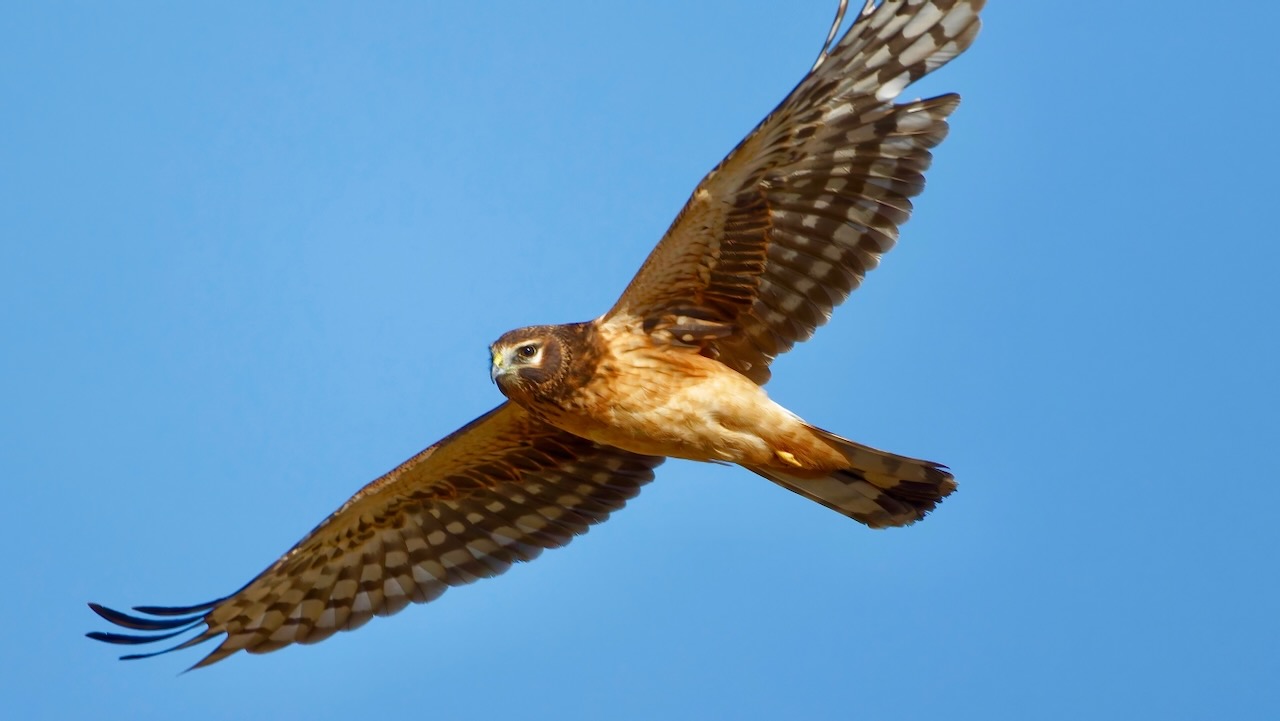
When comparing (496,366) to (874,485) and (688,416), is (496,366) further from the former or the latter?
(874,485)

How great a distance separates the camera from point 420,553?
397 inches

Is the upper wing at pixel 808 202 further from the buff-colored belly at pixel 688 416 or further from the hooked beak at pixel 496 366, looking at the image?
the hooked beak at pixel 496 366

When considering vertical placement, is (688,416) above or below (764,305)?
below

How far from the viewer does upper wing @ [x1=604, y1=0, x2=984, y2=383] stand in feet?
26.4

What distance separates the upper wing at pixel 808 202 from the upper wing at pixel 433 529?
137cm

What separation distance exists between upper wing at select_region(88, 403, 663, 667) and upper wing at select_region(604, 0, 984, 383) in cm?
137

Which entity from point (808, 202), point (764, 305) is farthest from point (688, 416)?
point (808, 202)

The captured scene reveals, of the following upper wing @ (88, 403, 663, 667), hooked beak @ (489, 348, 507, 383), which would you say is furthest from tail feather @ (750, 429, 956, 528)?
hooked beak @ (489, 348, 507, 383)

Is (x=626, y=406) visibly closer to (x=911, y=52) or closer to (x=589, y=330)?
(x=589, y=330)

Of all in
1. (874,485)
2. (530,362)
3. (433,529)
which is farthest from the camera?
(433,529)

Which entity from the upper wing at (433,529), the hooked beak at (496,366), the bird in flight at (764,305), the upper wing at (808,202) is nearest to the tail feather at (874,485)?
the bird in flight at (764,305)

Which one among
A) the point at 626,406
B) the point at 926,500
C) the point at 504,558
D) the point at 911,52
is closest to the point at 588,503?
the point at 504,558

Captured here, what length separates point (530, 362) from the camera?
841 cm

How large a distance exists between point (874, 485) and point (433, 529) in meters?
3.01
